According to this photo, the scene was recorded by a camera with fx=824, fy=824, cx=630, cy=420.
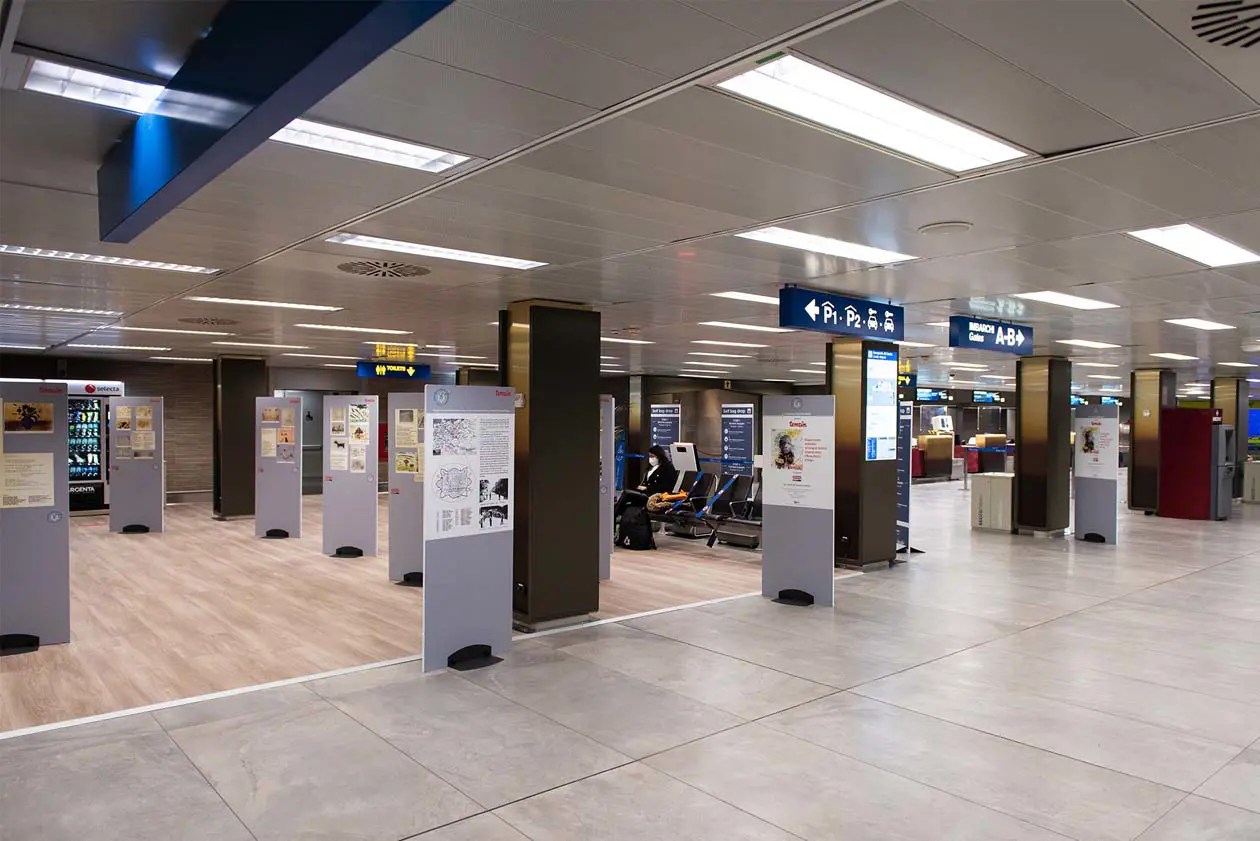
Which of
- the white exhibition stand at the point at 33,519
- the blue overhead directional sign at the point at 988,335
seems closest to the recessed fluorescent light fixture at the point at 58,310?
the white exhibition stand at the point at 33,519

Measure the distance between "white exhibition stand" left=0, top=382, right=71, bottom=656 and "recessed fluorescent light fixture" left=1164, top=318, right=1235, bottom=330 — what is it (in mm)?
11114

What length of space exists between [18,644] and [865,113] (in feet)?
24.2

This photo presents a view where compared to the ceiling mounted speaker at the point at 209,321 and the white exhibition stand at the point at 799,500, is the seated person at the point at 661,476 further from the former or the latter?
the ceiling mounted speaker at the point at 209,321

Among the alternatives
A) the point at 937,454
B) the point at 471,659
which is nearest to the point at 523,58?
the point at 471,659

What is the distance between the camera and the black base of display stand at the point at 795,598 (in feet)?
26.9

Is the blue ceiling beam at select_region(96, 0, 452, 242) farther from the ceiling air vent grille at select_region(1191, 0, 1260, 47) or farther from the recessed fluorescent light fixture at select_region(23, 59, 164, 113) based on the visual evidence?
the ceiling air vent grille at select_region(1191, 0, 1260, 47)

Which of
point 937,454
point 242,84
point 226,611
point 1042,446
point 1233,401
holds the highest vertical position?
point 242,84

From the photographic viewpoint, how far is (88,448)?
16703 mm

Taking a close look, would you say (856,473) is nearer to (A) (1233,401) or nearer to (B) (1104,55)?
(B) (1104,55)

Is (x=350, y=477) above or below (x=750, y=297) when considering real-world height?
below

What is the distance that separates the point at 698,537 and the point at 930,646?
267 inches

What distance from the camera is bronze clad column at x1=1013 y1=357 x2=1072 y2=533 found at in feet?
43.4

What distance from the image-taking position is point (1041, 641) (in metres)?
6.89

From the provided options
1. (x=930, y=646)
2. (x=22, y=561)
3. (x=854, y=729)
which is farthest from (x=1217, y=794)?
(x=22, y=561)
